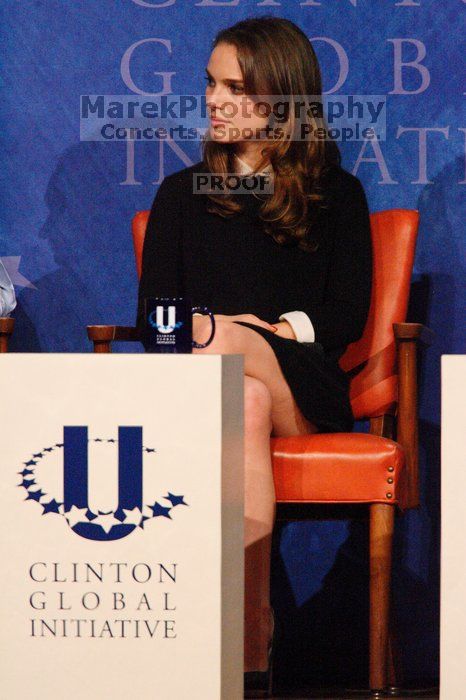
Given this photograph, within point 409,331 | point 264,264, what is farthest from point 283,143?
point 409,331

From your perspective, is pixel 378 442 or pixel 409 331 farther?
pixel 409 331

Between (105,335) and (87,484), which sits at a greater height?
(105,335)

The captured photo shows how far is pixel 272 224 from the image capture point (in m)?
2.60

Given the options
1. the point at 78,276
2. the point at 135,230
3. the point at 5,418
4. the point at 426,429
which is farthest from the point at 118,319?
the point at 5,418

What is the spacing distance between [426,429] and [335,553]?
414 millimetres

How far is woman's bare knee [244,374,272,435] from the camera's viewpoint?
2.07 meters

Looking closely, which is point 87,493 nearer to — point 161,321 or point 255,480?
point 161,321

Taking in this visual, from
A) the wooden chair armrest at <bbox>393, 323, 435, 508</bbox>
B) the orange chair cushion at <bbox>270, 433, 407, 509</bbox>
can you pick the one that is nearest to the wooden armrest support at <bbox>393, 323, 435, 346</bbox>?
the wooden chair armrest at <bbox>393, 323, 435, 508</bbox>

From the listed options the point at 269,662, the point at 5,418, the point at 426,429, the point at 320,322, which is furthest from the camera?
the point at 426,429

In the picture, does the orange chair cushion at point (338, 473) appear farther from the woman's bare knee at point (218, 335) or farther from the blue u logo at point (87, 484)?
the blue u logo at point (87, 484)

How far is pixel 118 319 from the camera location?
3.01m

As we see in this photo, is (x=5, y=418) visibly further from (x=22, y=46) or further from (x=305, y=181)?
(x=22, y=46)

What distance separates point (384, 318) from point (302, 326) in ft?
0.87

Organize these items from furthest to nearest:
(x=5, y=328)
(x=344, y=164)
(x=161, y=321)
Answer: (x=344, y=164)
(x=5, y=328)
(x=161, y=321)
